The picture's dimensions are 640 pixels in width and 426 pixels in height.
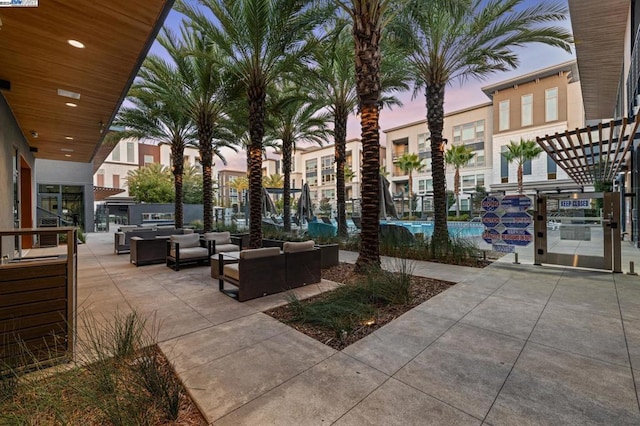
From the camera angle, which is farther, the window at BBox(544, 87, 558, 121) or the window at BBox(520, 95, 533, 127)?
the window at BBox(520, 95, 533, 127)

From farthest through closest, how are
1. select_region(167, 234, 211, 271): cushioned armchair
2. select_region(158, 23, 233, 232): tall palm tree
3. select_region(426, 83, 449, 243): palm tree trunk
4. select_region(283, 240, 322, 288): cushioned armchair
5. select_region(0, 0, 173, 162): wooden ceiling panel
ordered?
select_region(158, 23, 233, 232): tall palm tree → select_region(426, 83, 449, 243): palm tree trunk → select_region(167, 234, 211, 271): cushioned armchair → select_region(283, 240, 322, 288): cushioned armchair → select_region(0, 0, 173, 162): wooden ceiling panel

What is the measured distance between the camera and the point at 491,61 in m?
9.66

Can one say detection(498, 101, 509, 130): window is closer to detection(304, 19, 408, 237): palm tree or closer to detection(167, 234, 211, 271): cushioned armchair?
detection(304, 19, 408, 237): palm tree

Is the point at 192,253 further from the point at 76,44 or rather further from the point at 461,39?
the point at 461,39

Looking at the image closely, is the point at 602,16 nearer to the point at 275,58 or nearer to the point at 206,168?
the point at 275,58

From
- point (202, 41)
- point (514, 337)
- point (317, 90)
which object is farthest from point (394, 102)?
point (514, 337)

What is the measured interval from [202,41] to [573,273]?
43.2ft

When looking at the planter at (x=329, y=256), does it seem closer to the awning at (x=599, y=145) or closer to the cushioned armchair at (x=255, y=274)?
the cushioned armchair at (x=255, y=274)

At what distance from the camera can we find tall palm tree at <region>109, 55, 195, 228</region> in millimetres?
10852

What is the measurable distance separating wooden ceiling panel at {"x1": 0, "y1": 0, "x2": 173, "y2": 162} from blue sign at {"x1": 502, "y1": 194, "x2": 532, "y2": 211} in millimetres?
8118

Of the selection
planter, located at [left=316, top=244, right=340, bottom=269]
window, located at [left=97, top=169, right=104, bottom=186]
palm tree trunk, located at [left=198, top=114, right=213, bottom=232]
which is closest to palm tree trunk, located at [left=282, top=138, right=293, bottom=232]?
palm tree trunk, located at [left=198, top=114, right=213, bottom=232]

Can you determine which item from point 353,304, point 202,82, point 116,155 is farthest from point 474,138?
point 116,155

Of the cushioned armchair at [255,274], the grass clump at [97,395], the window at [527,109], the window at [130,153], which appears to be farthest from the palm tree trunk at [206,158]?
the window at [130,153]

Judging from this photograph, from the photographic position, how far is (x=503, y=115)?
1178 inches
